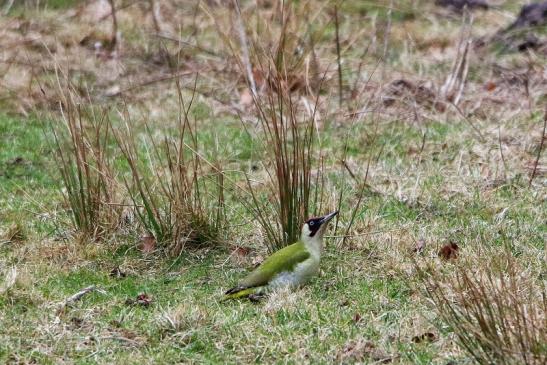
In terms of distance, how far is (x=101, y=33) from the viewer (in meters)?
12.1

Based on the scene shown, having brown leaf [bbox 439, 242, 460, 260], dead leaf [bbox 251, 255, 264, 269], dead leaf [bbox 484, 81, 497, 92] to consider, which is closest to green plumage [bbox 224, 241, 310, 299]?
dead leaf [bbox 251, 255, 264, 269]

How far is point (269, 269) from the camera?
17.9 feet

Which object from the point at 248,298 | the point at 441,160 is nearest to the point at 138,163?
the point at 248,298

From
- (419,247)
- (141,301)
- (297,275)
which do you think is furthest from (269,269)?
(419,247)

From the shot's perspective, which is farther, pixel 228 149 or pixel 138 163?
pixel 228 149

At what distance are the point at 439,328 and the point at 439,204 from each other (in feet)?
8.22

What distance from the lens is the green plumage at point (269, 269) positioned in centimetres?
539

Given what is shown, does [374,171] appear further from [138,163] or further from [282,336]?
[282,336]

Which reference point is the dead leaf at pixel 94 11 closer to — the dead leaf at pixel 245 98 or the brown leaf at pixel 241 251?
the dead leaf at pixel 245 98

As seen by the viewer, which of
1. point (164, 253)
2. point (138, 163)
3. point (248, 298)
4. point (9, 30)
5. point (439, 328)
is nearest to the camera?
point (439, 328)

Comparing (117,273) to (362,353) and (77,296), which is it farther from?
(362,353)

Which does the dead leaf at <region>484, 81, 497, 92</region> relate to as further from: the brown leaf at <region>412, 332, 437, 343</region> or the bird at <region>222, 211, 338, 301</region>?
the brown leaf at <region>412, 332, 437, 343</region>

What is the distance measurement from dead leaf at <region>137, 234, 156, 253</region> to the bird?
890mm

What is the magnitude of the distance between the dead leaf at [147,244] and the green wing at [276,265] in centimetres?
98
